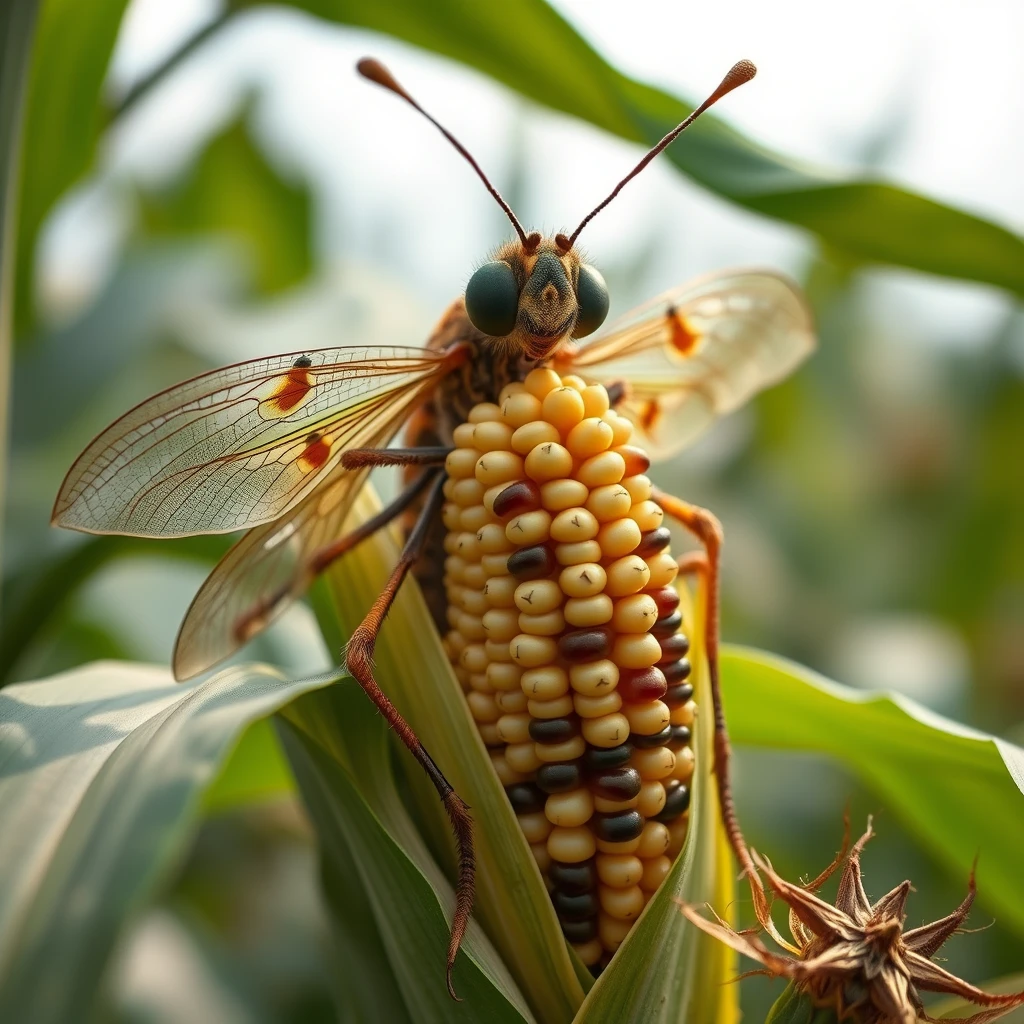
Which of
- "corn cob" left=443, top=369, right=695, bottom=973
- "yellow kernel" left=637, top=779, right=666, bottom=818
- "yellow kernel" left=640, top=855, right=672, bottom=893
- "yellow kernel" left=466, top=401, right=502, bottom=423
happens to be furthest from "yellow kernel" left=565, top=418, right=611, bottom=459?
"yellow kernel" left=640, top=855, right=672, bottom=893

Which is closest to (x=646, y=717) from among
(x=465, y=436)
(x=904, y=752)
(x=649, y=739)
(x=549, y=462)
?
(x=649, y=739)

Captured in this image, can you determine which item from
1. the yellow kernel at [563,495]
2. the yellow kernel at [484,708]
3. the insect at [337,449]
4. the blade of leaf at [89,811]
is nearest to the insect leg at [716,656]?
the insect at [337,449]

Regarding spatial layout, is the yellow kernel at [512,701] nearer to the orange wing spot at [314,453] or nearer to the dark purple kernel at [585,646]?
the dark purple kernel at [585,646]

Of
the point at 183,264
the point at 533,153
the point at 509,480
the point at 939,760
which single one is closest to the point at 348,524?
the point at 509,480

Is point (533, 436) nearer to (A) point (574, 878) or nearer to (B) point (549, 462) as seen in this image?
(B) point (549, 462)

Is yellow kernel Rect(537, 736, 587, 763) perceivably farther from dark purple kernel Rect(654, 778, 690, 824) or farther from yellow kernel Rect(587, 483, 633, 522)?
yellow kernel Rect(587, 483, 633, 522)

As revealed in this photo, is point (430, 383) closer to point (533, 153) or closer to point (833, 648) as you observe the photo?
point (833, 648)
